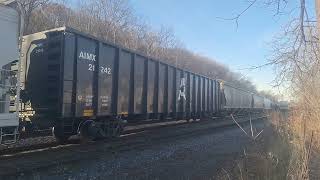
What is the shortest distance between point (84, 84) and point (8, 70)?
3.82 metres

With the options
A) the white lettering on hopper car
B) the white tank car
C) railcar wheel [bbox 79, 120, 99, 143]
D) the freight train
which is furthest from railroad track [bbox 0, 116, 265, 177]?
the white lettering on hopper car

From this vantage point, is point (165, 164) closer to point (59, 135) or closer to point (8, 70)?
point (8, 70)

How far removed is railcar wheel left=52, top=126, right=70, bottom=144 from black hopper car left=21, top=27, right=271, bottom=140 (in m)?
0.03

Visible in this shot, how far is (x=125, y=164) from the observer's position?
9.62m

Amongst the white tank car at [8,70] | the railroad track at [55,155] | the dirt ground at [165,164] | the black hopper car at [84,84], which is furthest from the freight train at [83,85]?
the dirt ground at [165,164]

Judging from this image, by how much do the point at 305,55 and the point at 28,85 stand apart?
8005 millimetres

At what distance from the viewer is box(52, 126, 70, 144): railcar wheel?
12926 millimetres

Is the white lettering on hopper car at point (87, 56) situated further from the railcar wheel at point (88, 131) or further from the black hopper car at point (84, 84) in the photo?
the railcar wheel at point (88, 131)

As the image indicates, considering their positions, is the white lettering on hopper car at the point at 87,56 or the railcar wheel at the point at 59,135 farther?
the white lettering on hopper car at the point at 87,56

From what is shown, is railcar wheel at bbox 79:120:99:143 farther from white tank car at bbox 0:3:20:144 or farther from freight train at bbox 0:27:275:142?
white tank car at bbox 0:3:20:144

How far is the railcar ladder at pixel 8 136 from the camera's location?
9.46 m

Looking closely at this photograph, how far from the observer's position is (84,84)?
44.7 feet

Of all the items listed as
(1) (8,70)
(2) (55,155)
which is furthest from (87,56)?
(2) (55,155)

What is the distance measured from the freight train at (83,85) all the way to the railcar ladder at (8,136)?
1.50 m
